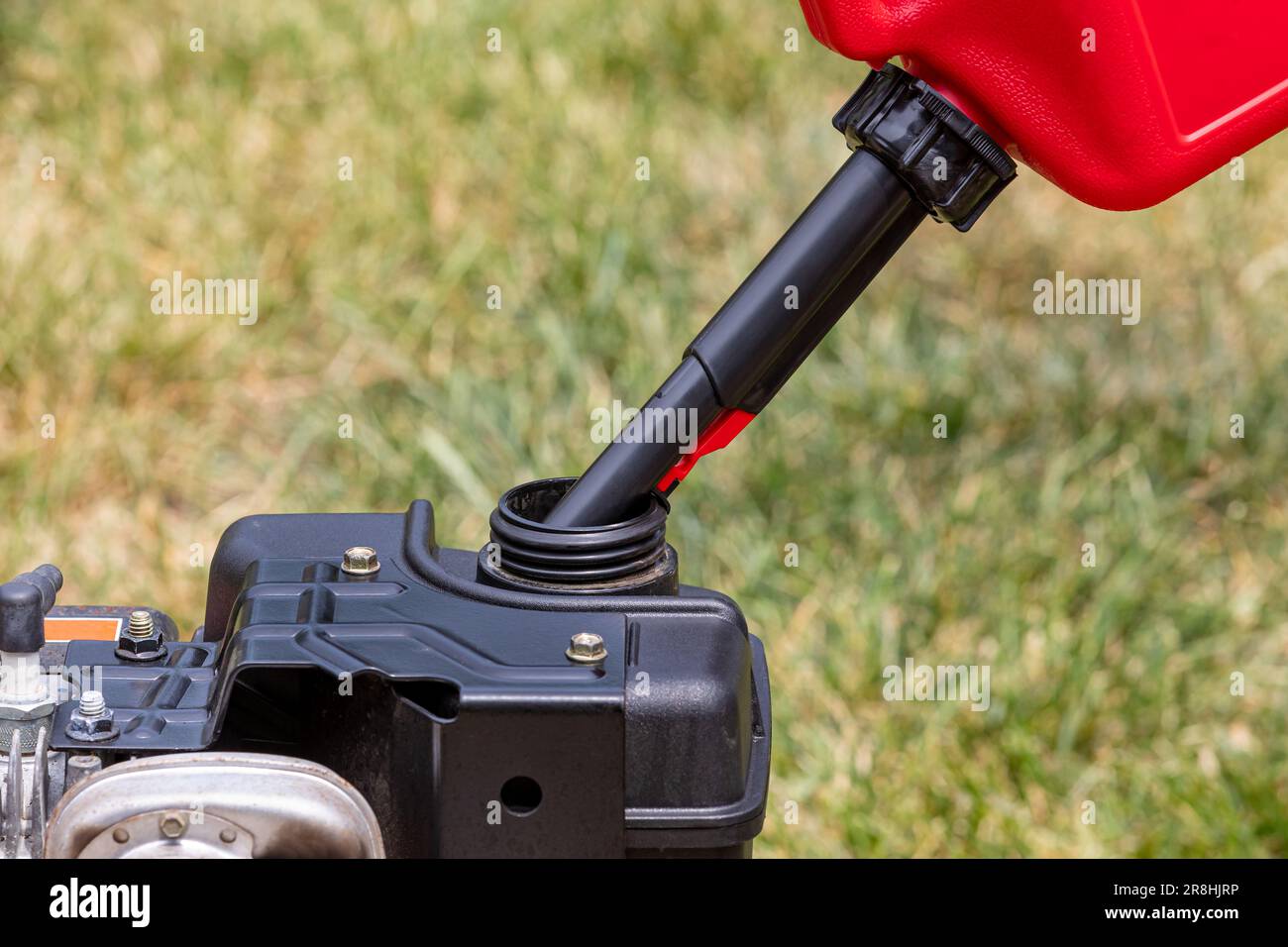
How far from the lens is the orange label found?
1.55 metres

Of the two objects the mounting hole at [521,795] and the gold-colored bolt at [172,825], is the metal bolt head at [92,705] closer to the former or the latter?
the gold-colored bolt at [172,825]

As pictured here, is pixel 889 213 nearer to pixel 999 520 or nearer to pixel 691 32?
pixel 999 520

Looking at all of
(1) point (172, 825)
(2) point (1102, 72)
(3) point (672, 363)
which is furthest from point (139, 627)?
(3) point (672, 363)

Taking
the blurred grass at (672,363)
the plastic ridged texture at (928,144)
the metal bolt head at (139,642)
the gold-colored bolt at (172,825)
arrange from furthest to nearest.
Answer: the blurred grass at (672,363), the metal bolt head at (139,642), the plastic ridged texture at (928,144), the gold-colored bolt at (172,825)

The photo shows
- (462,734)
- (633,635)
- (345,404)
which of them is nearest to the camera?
(462,734)

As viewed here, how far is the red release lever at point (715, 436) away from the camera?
57.0 inches

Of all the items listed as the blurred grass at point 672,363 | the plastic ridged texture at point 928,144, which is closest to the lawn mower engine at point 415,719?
the plastic ridged texture at point 928,144

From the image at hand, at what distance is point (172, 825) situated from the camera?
1.25 m

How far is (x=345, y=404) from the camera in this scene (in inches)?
128

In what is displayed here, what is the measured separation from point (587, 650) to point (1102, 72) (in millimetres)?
609

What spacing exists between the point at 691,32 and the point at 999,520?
2.00 m

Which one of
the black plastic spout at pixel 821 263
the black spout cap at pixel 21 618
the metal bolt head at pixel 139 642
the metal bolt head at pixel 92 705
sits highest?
the black plastic spout at pixel 821 263

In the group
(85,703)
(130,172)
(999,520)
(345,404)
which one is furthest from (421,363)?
(85,703)

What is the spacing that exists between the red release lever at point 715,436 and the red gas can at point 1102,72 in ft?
1.06
